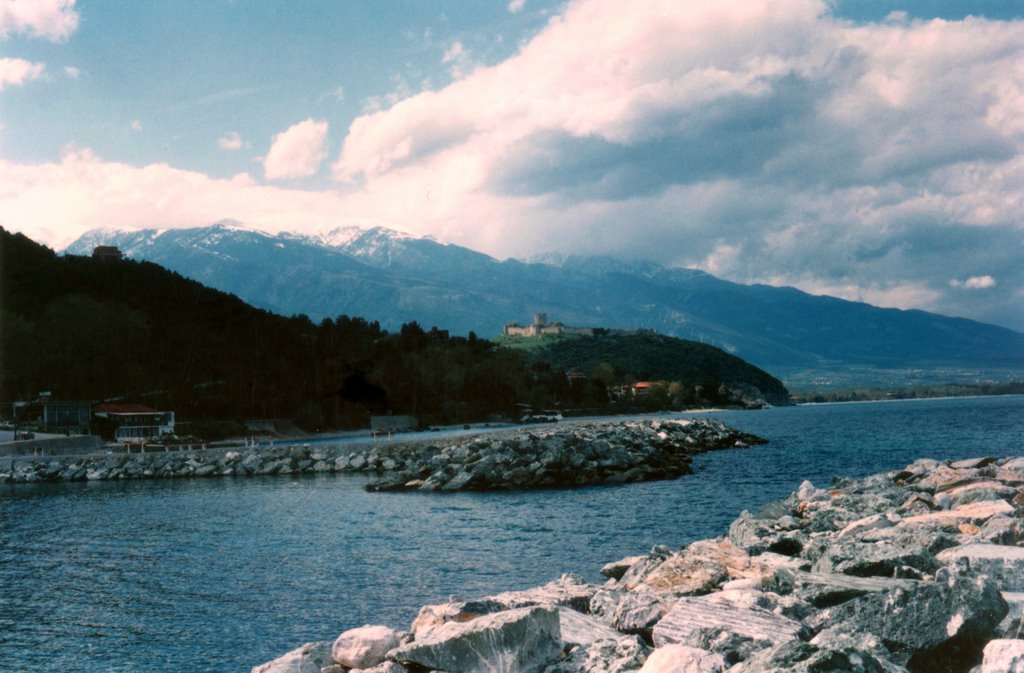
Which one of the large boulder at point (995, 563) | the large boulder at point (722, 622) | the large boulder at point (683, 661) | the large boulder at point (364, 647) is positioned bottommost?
the large boulder at point (364, 647)

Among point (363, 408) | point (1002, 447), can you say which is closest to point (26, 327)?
point (363, 408)

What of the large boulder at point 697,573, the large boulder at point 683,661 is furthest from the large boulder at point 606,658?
the large boulder at point 697,573

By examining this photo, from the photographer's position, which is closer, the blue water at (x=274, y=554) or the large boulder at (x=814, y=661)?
the large boulder at (x=814, y=661)

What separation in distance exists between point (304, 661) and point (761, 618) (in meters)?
5.85

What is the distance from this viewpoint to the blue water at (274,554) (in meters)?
15.2

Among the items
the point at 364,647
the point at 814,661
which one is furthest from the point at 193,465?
the point at 814,661

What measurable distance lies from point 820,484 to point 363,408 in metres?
90.3

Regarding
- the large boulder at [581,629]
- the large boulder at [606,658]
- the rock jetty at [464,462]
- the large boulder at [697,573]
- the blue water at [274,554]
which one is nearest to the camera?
the large boulder at [606,658]

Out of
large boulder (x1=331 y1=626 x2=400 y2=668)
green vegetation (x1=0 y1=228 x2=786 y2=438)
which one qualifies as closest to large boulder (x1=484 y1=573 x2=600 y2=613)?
large boulder (x1=331 y1=626 x2=400 y2=668)

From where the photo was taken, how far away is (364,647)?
33.6ft

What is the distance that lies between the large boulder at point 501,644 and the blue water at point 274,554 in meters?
5.72

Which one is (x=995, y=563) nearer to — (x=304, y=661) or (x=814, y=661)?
(x=814, y=661)

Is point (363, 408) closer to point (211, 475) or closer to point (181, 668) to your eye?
point (211, 475)

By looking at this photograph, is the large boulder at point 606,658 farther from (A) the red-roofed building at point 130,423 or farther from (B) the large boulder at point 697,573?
(A) the red-roofed building at point 130,423
